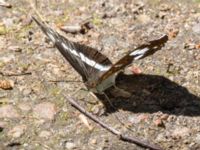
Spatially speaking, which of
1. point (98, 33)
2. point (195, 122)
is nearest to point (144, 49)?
point (195, 122)

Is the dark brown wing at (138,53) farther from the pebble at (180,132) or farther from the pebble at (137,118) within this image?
the pebble at (180,132)

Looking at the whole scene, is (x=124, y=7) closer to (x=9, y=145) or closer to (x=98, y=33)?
(x=98, y=33)

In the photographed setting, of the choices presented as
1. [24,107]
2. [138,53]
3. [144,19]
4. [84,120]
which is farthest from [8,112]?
[144,19]

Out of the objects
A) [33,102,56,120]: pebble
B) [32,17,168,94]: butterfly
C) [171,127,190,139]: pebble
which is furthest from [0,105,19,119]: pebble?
[171,127,190,139]: pebble

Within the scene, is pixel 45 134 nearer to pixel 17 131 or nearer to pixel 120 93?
pixel 17 131

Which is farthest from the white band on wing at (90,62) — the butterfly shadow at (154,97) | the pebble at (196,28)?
the pebble at (196,28)

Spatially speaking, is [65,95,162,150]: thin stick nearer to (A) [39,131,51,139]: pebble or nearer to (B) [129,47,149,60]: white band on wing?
(A) [39,131,51,139]: pebble
